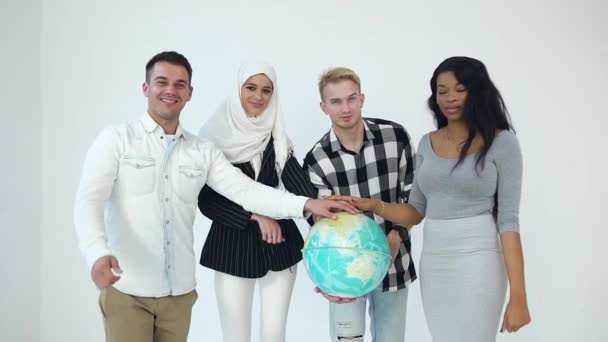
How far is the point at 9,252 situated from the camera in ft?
13.7

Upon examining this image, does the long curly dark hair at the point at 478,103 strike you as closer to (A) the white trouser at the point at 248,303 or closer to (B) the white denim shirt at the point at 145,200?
(A) the white trouser at the point at 248,303

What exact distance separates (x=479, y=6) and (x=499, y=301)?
105 inches

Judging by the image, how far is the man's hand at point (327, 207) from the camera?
244cm

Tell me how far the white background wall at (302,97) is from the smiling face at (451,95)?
1811 mm

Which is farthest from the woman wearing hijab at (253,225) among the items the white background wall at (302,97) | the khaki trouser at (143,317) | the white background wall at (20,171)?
the white background wall at (20,171)

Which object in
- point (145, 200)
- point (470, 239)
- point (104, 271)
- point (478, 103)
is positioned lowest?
point (104, 271)

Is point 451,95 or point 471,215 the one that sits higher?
point 451,95

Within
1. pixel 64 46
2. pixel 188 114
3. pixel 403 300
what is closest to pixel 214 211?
pixel 403 300

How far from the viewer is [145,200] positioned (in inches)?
93.9

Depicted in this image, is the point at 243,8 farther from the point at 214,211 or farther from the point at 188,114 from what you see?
the point at 214,211

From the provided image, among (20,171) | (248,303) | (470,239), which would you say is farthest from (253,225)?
(20,171)

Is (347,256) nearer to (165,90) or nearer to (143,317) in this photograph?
(143,317)

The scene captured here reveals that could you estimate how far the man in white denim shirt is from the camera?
7.63ft

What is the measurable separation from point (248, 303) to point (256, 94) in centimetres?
108
